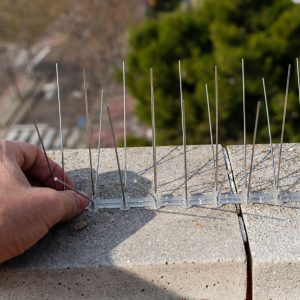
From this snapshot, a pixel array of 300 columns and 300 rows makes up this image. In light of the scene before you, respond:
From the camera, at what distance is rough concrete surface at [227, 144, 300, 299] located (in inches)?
49.9

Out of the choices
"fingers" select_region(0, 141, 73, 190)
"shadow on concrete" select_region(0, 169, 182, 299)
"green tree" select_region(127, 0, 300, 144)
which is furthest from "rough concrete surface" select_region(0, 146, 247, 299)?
"green tree" select_region(127, 0, 300, 144)

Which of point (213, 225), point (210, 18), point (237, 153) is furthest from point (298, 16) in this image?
point (213, 225)

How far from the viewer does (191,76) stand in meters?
7.11

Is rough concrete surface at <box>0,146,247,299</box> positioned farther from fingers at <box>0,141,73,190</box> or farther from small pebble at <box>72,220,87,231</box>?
fingers at <box>0,141,73,190</box>

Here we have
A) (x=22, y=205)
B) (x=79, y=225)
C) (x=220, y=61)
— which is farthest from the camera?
(x=220, y=61)

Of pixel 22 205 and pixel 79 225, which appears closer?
pixel 22 205

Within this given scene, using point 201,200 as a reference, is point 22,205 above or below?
above

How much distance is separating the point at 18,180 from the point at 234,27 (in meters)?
6.10

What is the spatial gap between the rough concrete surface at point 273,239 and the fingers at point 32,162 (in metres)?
0.59

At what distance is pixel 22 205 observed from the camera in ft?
Result: 4.12

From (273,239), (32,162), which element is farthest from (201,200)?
(32,162)

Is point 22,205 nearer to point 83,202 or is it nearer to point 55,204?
point 55,204

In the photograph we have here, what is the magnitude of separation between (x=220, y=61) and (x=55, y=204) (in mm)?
5564

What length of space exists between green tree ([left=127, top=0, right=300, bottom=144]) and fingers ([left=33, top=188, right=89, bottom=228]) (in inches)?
206
